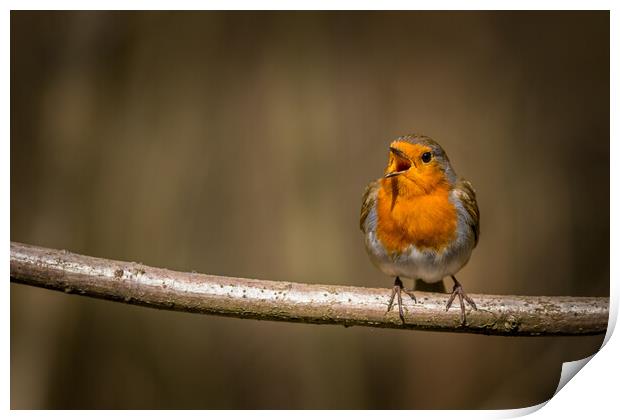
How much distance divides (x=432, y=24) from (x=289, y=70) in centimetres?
28

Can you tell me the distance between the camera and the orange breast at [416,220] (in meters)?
1.23

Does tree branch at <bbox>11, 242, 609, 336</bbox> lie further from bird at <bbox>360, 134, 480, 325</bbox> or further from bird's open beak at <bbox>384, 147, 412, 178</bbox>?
bird's open beak at <bbox>384, 147, 412, 178</bbox>

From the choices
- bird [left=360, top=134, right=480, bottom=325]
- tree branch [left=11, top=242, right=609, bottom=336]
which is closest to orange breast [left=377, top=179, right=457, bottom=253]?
bird [left=360, top=134, right=480, bottom=325]

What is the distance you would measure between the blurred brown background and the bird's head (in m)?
0.05

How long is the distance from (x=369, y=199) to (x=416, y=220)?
0.10 m

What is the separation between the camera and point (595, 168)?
1.23 meters

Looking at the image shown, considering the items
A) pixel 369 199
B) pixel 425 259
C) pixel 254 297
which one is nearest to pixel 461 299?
pixel 425 259

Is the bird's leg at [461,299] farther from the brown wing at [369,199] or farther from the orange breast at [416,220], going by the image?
the brown wing at [369,199]

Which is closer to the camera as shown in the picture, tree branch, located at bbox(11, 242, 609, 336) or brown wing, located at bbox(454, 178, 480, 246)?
tree branch, located at bbox(11, 242, 609, 336)

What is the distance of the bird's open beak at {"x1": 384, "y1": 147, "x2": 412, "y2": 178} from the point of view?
1.15m

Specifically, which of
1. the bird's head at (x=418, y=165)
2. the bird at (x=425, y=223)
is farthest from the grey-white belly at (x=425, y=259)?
the bird's head at (x=418, y=165)

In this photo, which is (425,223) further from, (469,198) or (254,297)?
(254,297)

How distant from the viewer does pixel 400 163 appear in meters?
1.19

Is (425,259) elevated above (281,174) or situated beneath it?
situated beneath
